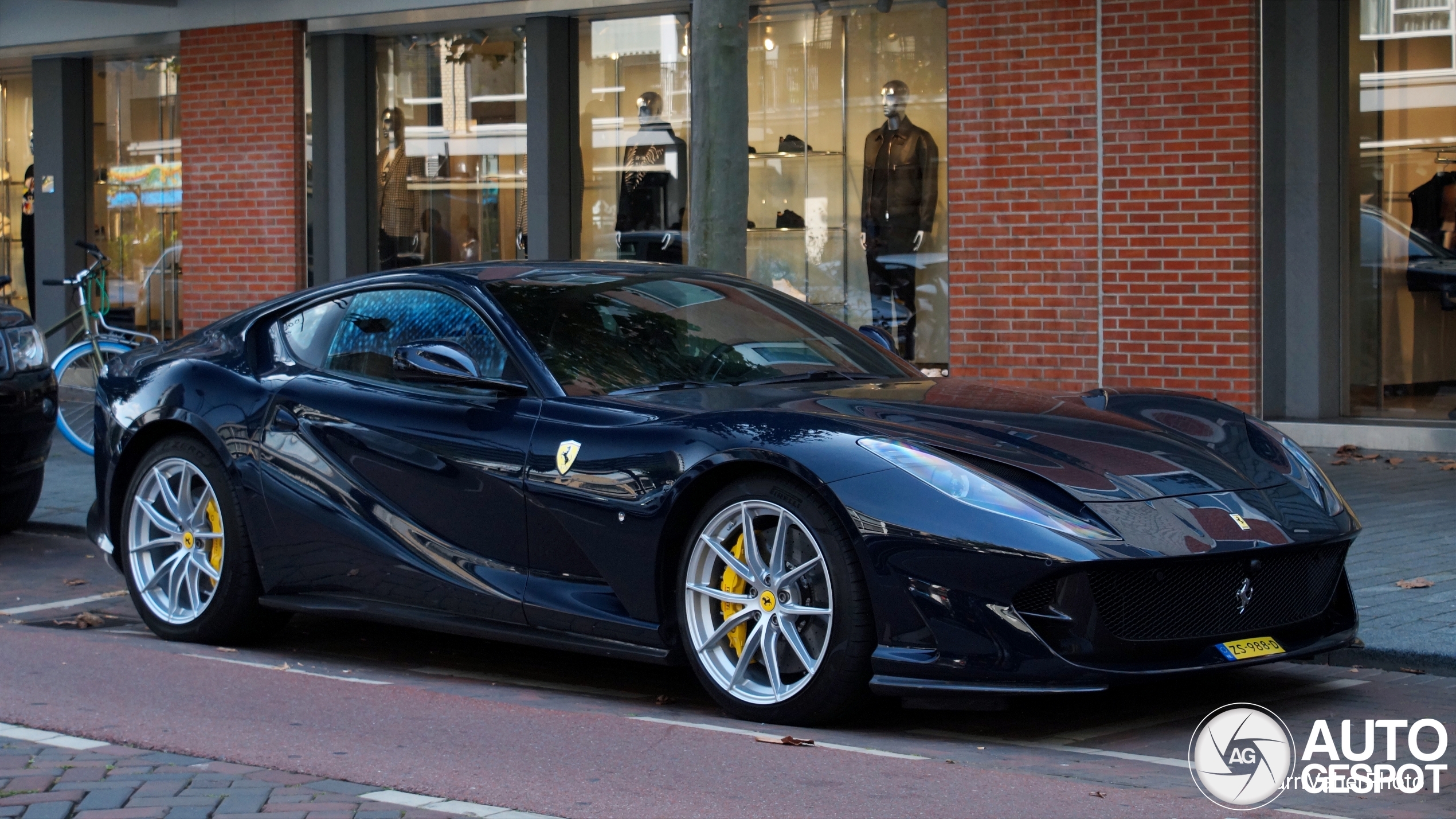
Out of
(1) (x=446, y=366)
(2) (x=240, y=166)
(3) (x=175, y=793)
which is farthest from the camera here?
(2) (x=240, y=166)

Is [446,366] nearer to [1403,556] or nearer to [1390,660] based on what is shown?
[1390,660]

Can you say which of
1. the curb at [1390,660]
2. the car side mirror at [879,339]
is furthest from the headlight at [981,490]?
the car side mirror at [879,339]

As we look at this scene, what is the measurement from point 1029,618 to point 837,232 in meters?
8.76

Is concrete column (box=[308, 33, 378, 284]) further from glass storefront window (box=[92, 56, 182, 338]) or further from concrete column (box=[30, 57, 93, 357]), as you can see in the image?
concrete column (box=[30, 57, 93, 357])

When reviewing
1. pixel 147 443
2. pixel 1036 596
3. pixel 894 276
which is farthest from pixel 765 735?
pixel 894 276

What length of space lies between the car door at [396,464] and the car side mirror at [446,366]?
3cm

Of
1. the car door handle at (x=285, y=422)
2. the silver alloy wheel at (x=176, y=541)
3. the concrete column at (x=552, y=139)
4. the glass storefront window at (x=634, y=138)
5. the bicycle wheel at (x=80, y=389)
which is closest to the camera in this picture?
the car door handle at (x=285, y=422)

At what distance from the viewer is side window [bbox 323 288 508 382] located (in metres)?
5.52

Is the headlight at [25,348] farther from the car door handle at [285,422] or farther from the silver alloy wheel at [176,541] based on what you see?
the car door handle at [285,422]

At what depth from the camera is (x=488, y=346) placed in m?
5.50

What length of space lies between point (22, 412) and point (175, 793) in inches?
193

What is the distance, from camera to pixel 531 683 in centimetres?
552

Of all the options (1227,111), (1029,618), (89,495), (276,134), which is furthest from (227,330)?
(276,134)

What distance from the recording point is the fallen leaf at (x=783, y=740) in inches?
174
